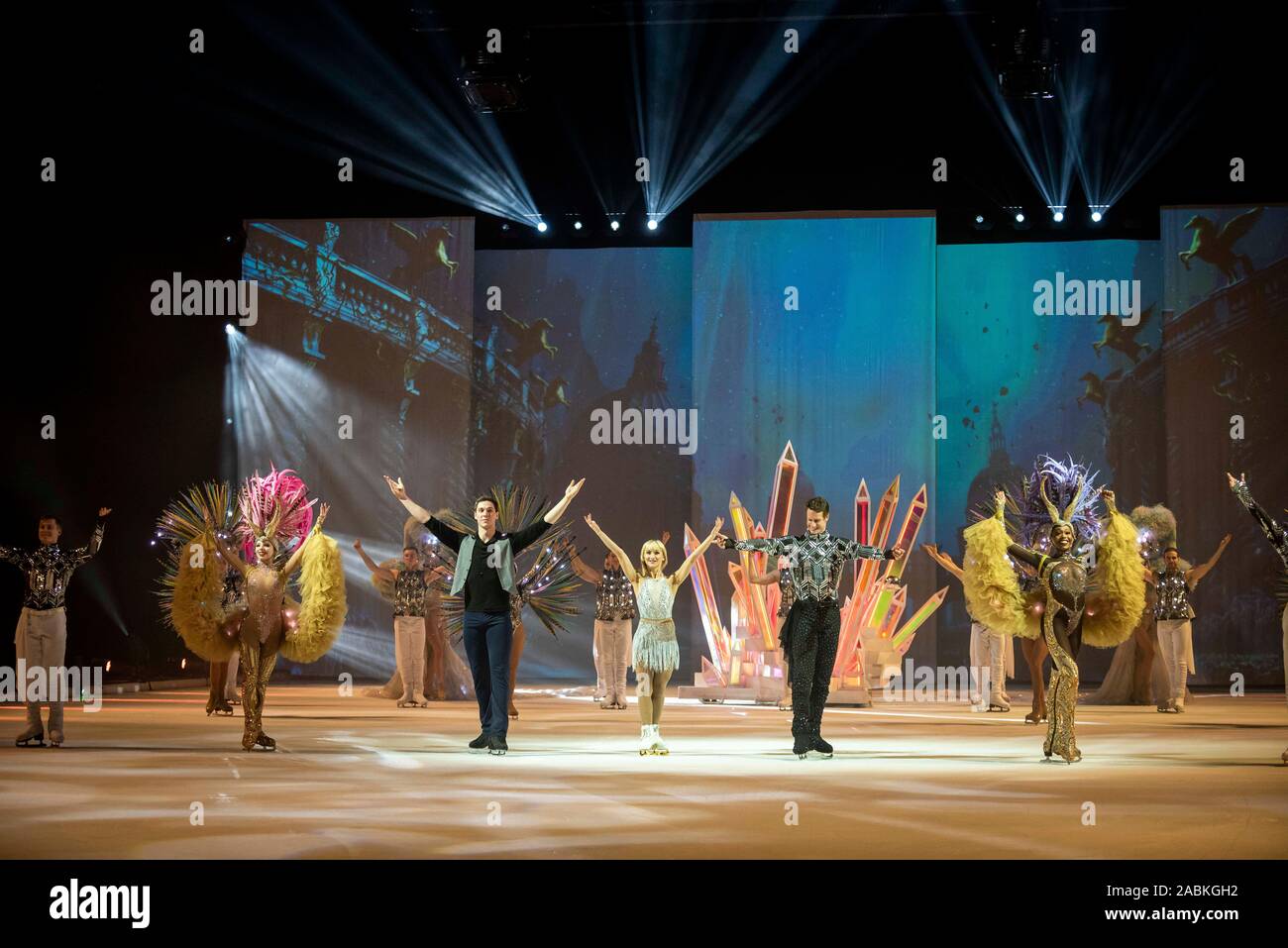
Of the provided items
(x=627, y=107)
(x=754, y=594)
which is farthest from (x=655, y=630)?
(x=627, y=107)

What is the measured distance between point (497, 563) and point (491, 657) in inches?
22.8

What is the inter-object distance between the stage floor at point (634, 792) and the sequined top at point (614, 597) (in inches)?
104

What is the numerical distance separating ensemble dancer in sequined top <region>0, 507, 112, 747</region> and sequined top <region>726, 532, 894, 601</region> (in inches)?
172

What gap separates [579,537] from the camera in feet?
59.5

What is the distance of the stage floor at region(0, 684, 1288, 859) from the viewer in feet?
17.4

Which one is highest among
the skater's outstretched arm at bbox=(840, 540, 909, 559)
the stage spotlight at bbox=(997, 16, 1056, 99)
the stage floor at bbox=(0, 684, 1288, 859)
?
the stage spotlight at bbox=(997, 16, 1056, 99)

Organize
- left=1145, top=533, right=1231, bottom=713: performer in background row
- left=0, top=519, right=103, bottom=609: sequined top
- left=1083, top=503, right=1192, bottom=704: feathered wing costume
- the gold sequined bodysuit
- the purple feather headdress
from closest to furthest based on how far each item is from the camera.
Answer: the gold sequined bodysuit, left=0, top=519, right=103, bottom=609: sequined top, the purple feather headdress, left=1145, top=533, right=1231, bottom=713: performer in background row, left=1083, top=503, right=1192, bottom=704: feathered wing costume

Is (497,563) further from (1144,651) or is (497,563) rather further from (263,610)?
(1144,651)

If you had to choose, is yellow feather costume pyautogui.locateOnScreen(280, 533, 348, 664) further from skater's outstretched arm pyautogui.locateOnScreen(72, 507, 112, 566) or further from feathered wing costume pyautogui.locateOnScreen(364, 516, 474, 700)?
feathered wing costume pyautogui.locateOnScreen(364, 516, 474, 700)

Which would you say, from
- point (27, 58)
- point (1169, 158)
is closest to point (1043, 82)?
point (1169, 158)

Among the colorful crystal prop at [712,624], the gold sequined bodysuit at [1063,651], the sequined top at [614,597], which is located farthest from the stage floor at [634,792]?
the colorful crystal prop at [712,624]

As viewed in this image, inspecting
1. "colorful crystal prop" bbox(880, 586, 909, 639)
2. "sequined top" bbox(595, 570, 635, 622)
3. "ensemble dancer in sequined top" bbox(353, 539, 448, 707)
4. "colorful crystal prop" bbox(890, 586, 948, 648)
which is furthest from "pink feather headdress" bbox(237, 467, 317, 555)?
"colorful crystal prop" bbox(890, 586, 948, 648)

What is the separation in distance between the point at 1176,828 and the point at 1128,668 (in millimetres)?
8510

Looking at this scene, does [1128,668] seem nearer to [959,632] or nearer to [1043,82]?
[959,632]
